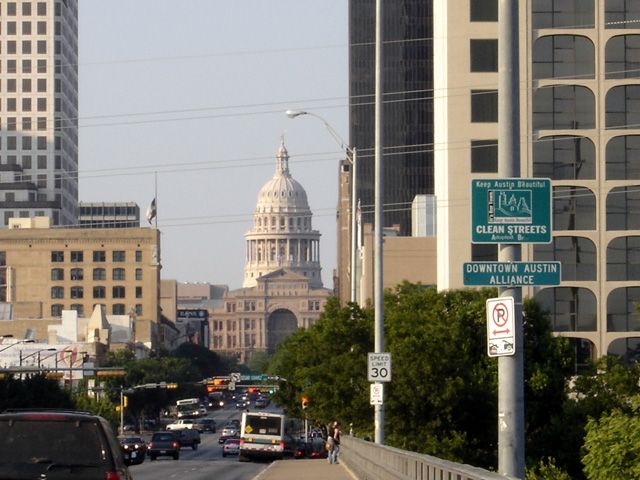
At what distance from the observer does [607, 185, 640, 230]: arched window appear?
8850 centimetres

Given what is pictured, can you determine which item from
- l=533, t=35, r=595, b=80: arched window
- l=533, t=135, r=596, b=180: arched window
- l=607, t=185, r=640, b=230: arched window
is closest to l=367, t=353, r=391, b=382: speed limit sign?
l=533, t=135, r=596, b=180: arched window

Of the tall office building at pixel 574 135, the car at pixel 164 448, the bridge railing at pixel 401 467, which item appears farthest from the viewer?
the tall office building at pixel 574 135

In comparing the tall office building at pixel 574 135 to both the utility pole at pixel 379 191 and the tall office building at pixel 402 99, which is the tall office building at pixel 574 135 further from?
the tall office building at pixel 402 99

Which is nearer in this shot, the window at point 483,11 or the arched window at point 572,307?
the window at point 483,11

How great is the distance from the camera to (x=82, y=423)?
61.5 feet

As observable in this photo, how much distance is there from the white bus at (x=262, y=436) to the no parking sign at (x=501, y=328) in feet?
215

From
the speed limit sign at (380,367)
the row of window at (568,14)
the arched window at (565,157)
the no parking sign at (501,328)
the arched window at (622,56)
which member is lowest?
the speed limit sign at (380,367)

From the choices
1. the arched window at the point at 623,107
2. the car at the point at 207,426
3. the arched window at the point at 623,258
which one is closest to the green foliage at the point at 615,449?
the arched window at the point at 623,258

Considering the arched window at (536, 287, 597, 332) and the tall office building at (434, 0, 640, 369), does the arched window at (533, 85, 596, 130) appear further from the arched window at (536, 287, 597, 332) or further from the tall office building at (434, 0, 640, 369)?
the arched window at (536, 287, 597, 332)

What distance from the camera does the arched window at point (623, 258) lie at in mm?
88938

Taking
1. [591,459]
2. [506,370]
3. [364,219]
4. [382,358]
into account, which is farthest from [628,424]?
[364,219]

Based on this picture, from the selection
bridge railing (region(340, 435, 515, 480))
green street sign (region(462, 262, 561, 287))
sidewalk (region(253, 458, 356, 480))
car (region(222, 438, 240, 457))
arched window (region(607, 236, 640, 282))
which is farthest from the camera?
car (region(222, 438, 240, 457))

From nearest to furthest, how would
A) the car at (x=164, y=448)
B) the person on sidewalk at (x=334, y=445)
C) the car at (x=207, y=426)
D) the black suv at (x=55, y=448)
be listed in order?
the black suv at (x=55, y=448), the person on sidewalk at (x=334, y=445), the car at (x=164, y=448), the car at (x=207, y=426)

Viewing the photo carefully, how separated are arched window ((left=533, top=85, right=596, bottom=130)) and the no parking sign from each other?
72.0 metres
